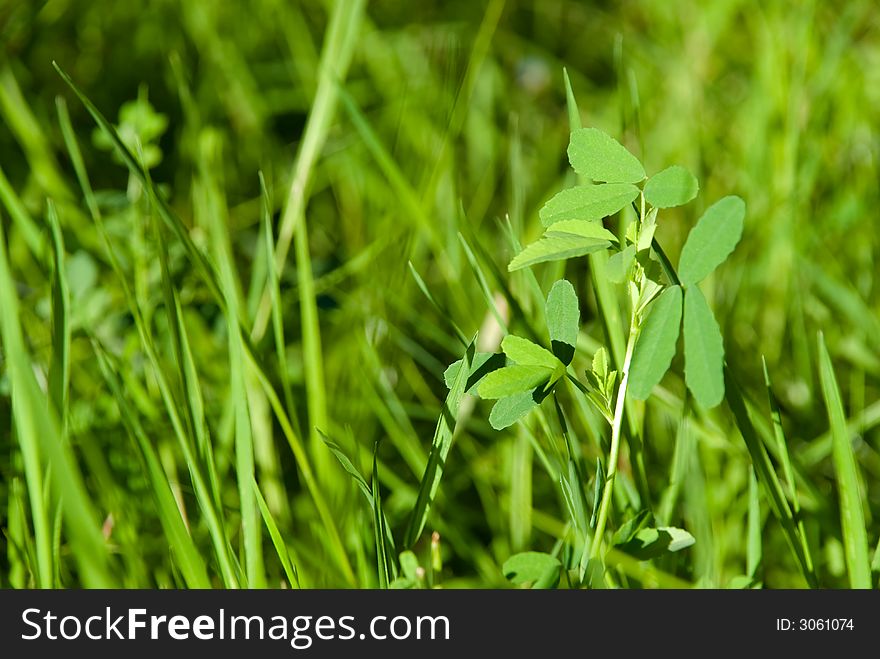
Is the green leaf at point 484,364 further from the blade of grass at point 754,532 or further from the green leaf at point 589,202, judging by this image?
the blade of grass at point 754,532

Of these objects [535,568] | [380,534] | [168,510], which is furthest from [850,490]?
[168,510]

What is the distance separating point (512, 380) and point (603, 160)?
0.18m

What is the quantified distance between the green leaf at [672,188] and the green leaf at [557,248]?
5 centimetres

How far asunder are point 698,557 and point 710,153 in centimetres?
87

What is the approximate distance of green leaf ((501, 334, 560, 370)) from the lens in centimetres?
61

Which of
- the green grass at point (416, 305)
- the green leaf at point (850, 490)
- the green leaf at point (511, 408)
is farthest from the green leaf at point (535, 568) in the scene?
the green leaf at point (850, 490)

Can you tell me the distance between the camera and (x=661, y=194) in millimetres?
608

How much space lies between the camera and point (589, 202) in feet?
2.11

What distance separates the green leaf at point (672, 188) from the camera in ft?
1.94

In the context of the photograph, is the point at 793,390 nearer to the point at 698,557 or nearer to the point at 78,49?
the point at 698,557

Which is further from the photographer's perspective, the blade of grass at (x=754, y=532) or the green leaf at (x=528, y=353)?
the blade of grass at (x=754, y=532)

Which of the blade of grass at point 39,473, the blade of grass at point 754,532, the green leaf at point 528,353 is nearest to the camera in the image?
the blade of grass at point 39,473

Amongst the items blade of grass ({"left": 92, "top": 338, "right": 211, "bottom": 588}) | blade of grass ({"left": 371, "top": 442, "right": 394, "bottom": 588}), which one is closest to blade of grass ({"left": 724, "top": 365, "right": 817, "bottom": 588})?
blade of grass ({"left": 371, "top": 442, "right": 394, "bottom": 588})
